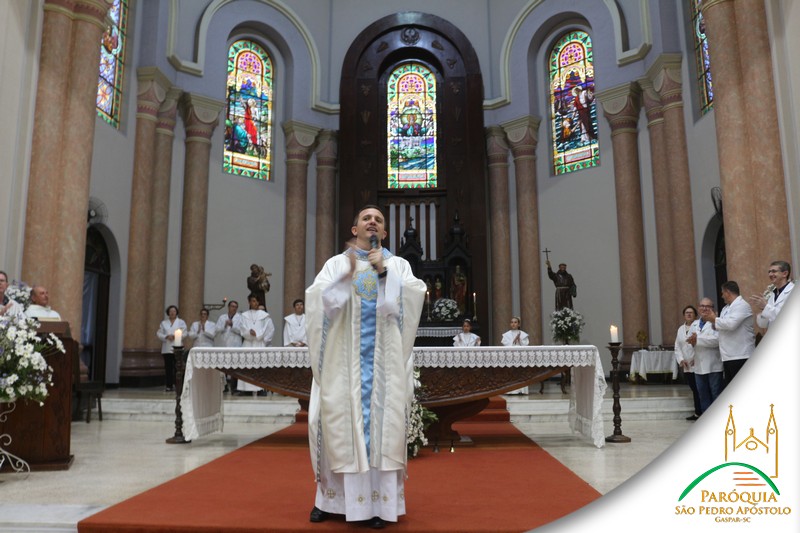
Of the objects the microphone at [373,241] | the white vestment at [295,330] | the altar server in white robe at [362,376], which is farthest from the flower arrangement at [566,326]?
the microphone at [373,241]

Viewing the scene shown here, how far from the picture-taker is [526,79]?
16125mm

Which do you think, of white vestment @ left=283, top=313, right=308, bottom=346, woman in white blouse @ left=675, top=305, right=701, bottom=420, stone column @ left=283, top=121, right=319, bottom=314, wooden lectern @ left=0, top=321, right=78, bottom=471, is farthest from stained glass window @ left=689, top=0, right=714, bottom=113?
wooden lectern @ left=0, top=321, right=78, bottom=471

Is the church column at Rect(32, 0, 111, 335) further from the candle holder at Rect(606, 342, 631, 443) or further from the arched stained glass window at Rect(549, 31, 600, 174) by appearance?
the arched stained glass window at Rect(549, 31, 600, 174)

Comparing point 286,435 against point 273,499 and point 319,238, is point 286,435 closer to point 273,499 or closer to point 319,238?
point 273,499

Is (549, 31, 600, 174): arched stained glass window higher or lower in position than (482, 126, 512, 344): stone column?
higher

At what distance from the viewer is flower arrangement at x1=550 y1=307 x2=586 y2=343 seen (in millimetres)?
12406

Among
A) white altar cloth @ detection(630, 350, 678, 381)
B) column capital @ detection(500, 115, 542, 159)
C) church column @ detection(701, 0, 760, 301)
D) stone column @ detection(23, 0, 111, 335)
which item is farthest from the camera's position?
column capital @ detection(500, 115, 542, 159)

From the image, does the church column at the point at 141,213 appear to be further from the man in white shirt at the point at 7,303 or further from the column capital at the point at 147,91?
the man in white shirt at the point at 7,303

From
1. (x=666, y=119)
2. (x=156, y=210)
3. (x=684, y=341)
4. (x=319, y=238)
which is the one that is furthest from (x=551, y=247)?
(x=156, y=210)

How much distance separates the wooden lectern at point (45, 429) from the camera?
208 inches

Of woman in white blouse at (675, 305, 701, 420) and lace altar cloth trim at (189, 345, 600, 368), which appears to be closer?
lace altar cloth trim at (189, 345, 600, 368)

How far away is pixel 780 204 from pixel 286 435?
6.30 metres

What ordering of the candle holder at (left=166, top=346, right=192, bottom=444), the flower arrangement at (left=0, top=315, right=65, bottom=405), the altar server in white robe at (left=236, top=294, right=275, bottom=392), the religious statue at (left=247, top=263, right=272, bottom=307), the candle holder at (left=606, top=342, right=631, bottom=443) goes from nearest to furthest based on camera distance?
the flower arrangement at (left=0, top=315, right=65, bottom=405) → the candle holder at (left=606, top=342, right=631, bottom=443) → the candle holder at (left=166, top=346, right=192, bottom=444) → the altar server in white robe at (left=236, top=294, right=275, bottom=392) → the religious statue at (left=247, top=263, right=272, bottom=307)

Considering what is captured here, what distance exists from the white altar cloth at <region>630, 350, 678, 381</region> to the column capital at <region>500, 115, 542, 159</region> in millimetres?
5739
